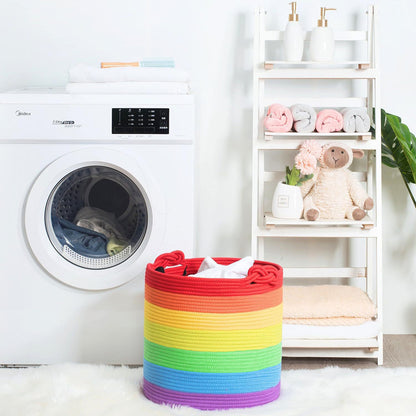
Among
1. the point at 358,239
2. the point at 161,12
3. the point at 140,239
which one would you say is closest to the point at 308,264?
the point at 358,239

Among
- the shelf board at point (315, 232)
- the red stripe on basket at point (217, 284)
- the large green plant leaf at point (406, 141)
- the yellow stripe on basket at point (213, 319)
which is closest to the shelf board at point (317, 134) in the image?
the large green plant leaf at point (406, 141)

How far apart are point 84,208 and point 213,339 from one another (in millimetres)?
742

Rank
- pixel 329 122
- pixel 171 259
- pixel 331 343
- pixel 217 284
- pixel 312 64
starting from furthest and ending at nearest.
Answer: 1. pixel 312 64
2. pixel 329 122
3. pixel 331 343
4. pixel 171 259
5. pixel 217 284

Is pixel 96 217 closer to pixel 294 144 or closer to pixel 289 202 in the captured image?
pixel 289 202

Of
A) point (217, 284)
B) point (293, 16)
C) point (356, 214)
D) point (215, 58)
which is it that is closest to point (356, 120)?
point (356, 214)

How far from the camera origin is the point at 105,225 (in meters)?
2.30

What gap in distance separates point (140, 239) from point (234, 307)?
0.56m

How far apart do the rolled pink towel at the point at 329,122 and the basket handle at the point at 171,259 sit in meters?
0.74

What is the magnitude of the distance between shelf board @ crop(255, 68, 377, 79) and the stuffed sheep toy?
0.26 m

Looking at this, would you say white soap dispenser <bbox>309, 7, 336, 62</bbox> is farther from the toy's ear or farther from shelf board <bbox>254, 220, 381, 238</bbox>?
shelf board <bbox>254, 220, 381, 238</bbox>

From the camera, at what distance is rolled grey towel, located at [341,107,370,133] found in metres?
2.46

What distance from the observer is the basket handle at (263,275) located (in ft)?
6.11

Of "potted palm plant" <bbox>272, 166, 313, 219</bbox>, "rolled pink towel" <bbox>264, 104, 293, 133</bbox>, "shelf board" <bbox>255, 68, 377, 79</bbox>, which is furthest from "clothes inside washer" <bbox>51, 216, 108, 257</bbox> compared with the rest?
"shelf board" <bbox>255, 68, 377, 79</bbox>

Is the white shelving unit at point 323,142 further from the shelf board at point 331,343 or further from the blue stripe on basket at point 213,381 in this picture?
the blue stripe on basket at point 213,381
